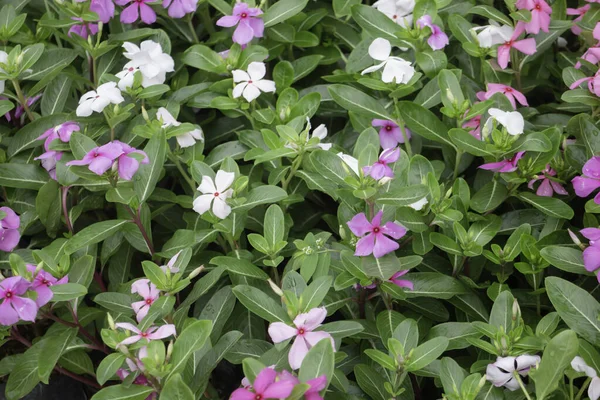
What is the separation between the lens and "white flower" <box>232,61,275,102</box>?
6.59 ft

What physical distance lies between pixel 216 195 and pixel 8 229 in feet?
1.79

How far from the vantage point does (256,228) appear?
1.98m

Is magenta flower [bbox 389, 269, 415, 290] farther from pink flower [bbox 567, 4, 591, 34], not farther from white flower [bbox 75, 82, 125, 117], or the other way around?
pink flower [bbox 567, 4, 591, 34]

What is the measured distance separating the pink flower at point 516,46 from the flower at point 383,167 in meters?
0.53

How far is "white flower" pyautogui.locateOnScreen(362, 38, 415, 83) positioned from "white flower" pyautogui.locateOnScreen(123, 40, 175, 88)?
1.92ft

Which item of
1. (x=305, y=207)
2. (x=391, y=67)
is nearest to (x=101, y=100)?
(x=305, y=207)

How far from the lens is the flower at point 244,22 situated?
2129 mm

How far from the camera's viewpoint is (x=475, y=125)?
76.1 inches

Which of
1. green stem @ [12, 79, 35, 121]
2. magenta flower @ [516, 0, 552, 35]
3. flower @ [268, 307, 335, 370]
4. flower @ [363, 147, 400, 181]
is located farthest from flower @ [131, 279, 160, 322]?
Result: magenta flower @ [516, 0, 552, 35]

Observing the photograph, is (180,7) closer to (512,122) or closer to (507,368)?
(512,122)

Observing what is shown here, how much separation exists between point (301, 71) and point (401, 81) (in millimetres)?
401

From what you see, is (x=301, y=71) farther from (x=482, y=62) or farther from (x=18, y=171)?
(x=18, y=171)

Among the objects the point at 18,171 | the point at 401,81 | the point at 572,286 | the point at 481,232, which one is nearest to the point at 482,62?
the point at 401,81

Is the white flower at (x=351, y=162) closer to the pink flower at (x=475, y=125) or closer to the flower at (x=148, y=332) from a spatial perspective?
the pink flower at (x=475, y=125)
